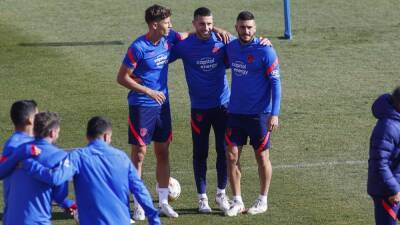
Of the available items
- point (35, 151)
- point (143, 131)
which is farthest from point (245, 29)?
point (35, 151)

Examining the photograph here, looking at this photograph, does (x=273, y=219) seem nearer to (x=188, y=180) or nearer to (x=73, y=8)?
(x=188, y=180)

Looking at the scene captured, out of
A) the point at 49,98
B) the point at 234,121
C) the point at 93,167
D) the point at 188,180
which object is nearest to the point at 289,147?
the point at 188,180

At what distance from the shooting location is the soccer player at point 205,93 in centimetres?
1272

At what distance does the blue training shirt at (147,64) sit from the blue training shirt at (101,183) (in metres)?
3.32

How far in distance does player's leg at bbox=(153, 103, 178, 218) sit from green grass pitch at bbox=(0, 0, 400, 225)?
25cm

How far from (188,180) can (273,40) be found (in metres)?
9.85

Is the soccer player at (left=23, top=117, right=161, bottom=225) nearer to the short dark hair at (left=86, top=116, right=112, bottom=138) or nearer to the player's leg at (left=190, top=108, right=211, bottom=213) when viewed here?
the short dark hair at (left=86, top=116, right=112, bottom=138)

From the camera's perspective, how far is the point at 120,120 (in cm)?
1764

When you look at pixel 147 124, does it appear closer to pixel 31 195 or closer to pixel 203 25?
pixel 203 25

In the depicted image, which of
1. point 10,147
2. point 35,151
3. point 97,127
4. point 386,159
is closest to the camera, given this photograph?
point 35,151

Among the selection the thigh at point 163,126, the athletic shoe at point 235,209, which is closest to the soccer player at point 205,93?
the athletic shoe at point 235,209

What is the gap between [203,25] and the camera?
12.5 m

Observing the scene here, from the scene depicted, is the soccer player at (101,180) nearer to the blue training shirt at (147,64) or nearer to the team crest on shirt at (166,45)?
the blue training shirt at (147,64)

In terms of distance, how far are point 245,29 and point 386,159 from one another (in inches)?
128
